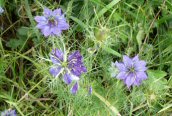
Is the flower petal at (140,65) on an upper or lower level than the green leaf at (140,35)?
lower

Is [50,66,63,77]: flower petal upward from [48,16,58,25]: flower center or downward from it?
downward

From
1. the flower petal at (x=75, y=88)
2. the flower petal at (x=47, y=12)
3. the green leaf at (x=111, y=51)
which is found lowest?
the flower petal at (x=75, y=88)

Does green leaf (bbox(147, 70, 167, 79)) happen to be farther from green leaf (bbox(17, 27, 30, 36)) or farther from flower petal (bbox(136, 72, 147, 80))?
green leaf (bbox(17, 27, 30, 36))

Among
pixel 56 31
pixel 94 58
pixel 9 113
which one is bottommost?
pixel 9 113

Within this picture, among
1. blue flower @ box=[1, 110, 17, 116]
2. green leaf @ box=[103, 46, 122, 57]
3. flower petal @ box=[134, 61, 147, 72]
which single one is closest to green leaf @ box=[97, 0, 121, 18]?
green leaf @ box=[103, 46, 122, 57]

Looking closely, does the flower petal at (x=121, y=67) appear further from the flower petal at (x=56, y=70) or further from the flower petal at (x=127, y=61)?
the flower petal at (x=56, y=70)

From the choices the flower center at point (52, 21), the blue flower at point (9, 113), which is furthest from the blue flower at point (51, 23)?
the blue flower at point (9, 113)

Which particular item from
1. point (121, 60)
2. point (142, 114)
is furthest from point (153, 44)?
point (142, 114)

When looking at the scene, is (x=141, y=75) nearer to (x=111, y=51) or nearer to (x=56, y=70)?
(x=111, y=51)

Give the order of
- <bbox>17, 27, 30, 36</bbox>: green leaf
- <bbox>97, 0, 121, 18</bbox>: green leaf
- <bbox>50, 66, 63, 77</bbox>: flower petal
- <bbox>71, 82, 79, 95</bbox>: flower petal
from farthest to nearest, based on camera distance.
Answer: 1. <bbox>17, 27, 30, 36</bbox>: green leaf
2. <bbox>97, 0, 121, 18</bbox>: green leaf
3. <bbox>71, 82, 79, 95</bbox>: flower petal
4. <bbox>50, 66, 63, 77</bbox>: flower petal

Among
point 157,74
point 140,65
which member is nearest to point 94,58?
point 140,65

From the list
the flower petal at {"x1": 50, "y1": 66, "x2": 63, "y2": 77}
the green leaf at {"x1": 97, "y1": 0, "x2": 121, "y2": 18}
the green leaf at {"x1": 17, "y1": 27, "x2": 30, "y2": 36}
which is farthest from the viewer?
the green leaf at {"x1": 17, "y1": 27, "x2": 30, "y2": 36}
